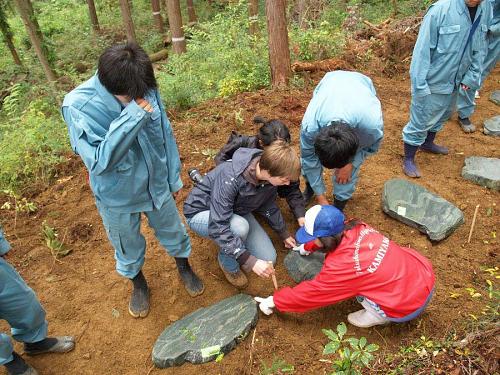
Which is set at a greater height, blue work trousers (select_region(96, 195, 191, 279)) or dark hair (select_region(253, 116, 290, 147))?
dark hair (select_region(253, 116, 290, 147))

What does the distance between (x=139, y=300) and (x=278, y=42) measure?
407 centimetres

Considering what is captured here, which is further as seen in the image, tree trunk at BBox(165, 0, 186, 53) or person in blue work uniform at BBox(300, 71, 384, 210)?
tree trunk at BBox(165, 0, 186, 53)

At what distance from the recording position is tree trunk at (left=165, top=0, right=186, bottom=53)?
8.98 meters

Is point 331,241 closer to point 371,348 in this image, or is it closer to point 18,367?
point 371,348

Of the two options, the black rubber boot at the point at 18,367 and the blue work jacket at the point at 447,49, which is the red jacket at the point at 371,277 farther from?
the blue work jacket at the point at 447,49

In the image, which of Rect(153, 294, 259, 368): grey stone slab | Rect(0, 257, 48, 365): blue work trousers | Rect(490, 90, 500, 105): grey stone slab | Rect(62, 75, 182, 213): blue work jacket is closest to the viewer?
Rect(62, 75, 182, 213): blue work jacket

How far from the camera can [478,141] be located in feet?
14.4

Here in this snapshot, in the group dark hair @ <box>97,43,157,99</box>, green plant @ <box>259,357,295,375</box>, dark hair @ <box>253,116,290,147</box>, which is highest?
dark hair @ <box>97,43,157,99</box>

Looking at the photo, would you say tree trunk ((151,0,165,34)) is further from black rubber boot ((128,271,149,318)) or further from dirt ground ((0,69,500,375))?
black rubber boot ((128,271,149,318))

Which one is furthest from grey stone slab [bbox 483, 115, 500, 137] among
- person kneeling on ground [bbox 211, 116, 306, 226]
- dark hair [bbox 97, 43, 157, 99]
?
dark hair [bbox 97, 43, 157, 99]

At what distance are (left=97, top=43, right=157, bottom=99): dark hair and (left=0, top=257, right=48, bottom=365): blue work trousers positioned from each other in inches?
50.5

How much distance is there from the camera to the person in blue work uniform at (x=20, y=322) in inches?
85.1

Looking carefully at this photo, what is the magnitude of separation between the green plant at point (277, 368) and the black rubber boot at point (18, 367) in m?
1.52

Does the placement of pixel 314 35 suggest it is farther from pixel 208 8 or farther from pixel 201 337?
pixel 208 8
